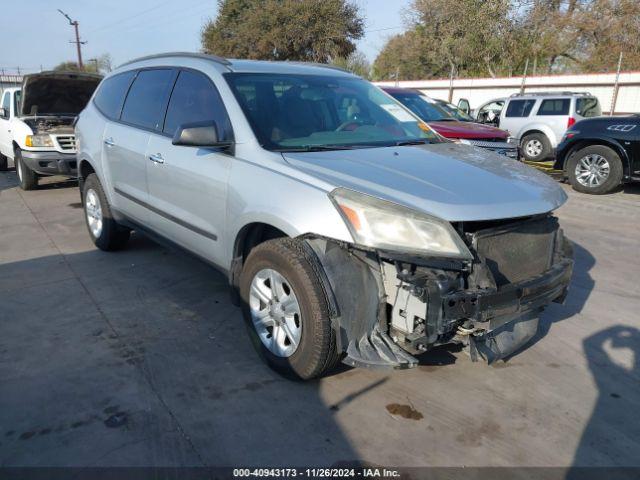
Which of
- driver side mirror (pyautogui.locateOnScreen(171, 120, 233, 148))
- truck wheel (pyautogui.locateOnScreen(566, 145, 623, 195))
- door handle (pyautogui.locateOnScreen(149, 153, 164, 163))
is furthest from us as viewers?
truck wheel (pyautogui.locateOnScreen(566, 145, 623, 195))

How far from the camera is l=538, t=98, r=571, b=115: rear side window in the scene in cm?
1305

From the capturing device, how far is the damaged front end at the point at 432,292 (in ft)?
8.36

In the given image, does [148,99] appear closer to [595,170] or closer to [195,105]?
[195,105]

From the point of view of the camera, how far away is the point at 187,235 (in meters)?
3.89

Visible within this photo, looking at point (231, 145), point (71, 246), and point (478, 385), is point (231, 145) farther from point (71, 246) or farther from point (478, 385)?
point (71, 246)

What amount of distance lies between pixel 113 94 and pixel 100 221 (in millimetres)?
1290

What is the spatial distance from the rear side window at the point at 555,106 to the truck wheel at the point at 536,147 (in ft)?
1.96

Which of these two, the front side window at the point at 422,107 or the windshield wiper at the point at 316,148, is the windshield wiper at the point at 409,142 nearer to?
the windshield wiper at the point at 316,148

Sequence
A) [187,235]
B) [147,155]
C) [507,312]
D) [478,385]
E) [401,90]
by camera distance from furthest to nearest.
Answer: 1. [401,90]
2. [147,155]
3. [187,235]
4. [478,385]
5. [507,312]

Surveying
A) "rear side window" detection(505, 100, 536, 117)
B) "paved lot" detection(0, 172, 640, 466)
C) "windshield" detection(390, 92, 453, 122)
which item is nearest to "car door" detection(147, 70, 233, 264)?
"paved lot" detection(0, 172, 640, 466)

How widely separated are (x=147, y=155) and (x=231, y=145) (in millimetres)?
1173

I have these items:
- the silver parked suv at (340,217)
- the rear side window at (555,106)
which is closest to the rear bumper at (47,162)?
the silver parked suv at (340,217)

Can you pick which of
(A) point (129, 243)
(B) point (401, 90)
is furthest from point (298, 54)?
(A) point (129, 243)

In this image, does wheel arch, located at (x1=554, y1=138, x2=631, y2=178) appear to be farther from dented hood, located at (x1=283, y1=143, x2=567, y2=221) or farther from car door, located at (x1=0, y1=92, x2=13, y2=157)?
car door, located at (x1=0, y1=92, x2=13, y2=157)
